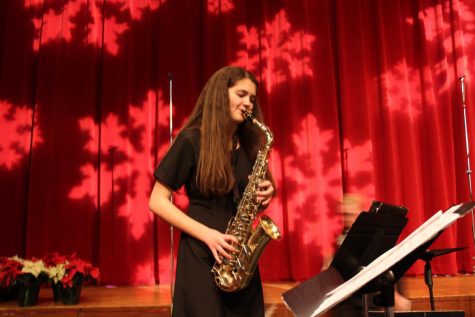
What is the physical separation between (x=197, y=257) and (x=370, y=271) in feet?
2.29

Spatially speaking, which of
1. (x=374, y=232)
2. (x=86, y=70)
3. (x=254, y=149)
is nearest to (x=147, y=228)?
(x=86, y=70)

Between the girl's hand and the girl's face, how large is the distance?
491 millimetres

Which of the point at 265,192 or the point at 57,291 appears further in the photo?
the point at 57,291

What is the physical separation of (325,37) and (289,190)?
1.75 m

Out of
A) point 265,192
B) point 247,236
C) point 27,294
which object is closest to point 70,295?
point 27,294

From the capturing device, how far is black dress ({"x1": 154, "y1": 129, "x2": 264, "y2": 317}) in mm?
1692

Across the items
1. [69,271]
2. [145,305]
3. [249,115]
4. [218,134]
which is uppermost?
[249,115]

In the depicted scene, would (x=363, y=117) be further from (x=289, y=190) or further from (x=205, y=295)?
(x=205, y=295)

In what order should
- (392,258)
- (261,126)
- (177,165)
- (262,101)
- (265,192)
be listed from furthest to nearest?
(262,101) < (261,126) < (265,192) < (177,165) < (392,258)

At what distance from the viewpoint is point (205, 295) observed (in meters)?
1.69

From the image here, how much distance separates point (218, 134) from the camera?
1.82 m

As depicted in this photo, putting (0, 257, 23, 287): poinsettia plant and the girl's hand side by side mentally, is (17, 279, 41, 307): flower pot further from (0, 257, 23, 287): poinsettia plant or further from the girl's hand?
the girl's hand

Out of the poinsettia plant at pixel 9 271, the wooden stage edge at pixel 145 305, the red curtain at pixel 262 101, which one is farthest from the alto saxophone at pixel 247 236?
the red curtain at pixel 262 101

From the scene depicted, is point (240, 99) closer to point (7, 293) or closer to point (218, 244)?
point (218, 244)
